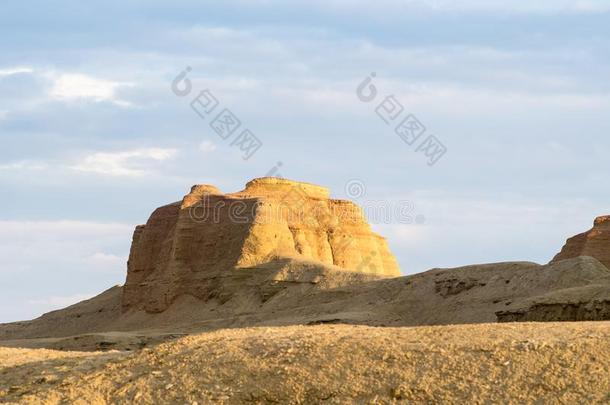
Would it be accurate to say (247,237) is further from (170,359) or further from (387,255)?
(170,359)

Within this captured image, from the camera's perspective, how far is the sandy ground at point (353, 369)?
14.4 m

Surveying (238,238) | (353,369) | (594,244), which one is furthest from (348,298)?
(353,369)

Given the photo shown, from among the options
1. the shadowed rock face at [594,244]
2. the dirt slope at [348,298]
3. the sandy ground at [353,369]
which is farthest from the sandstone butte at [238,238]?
the sandy ground at [353,369]

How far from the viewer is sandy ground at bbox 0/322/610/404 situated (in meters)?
14.4

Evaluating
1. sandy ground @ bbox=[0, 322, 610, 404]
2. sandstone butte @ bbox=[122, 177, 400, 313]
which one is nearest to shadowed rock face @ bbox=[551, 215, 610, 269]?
sandstone butte @ bbox=[122, 177, 400, 313]

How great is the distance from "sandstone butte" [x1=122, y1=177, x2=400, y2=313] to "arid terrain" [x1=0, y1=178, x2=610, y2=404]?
8cm

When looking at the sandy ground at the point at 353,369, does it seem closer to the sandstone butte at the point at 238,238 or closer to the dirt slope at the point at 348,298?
the dirt slope at the point at 348,298

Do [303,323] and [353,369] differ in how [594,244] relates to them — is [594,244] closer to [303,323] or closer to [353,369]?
[303,323]

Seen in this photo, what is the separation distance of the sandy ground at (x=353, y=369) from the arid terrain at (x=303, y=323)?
0.03 meters

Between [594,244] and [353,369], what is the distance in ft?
153

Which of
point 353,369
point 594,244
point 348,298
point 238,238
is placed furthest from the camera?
point 594,244

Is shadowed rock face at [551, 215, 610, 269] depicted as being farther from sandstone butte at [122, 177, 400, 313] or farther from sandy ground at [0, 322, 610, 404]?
sandy ground at [0, 322, 610, 404]

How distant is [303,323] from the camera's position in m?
38.2

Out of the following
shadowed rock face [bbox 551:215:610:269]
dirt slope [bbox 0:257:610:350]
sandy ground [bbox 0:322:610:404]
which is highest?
shadowed rock face [bbox 551:215:610:269]
